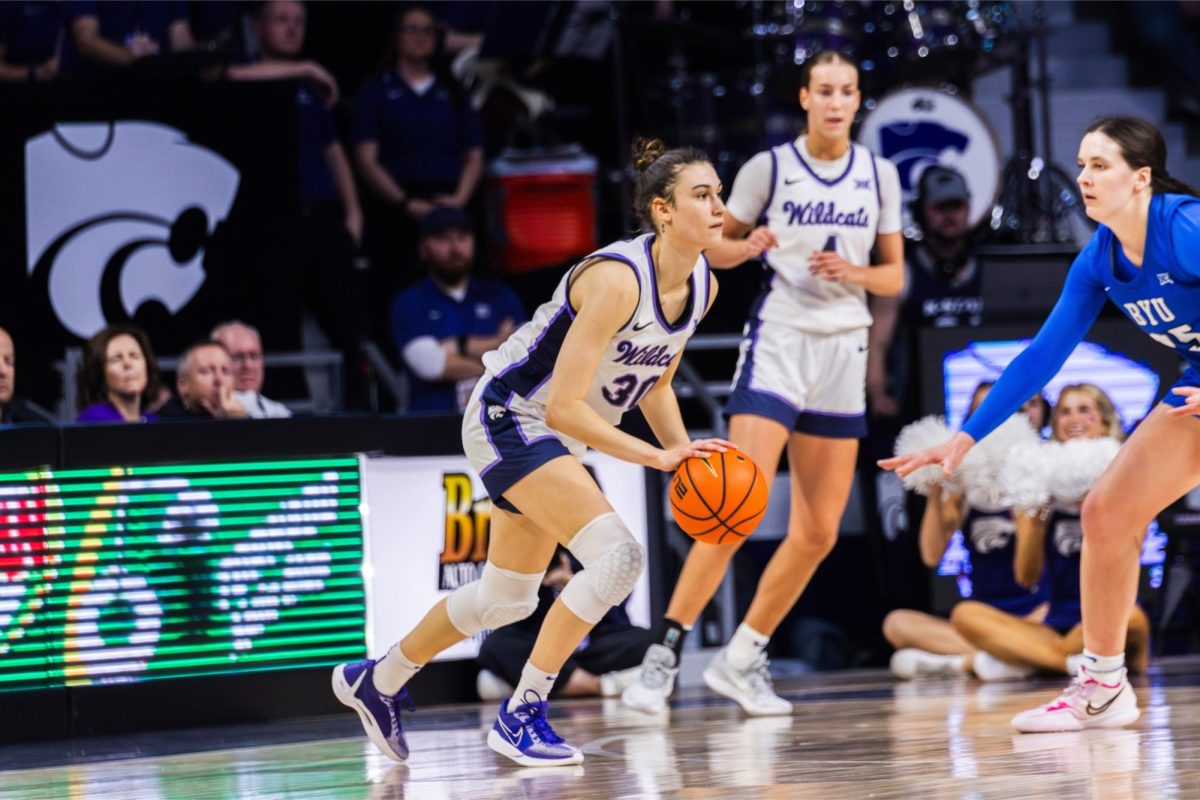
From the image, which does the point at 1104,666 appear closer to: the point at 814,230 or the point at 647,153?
the point at 814,230

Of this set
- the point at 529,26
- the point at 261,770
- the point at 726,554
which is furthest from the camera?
the point at 529,26

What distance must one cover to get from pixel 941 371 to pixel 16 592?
4483 mm

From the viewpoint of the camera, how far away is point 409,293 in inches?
339

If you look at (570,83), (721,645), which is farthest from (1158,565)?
(570,83)

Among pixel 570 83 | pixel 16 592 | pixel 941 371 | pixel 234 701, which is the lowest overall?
pixel 234 701

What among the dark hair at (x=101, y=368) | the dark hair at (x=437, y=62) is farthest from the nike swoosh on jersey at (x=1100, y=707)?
the dark hair at (x=437, y=62)

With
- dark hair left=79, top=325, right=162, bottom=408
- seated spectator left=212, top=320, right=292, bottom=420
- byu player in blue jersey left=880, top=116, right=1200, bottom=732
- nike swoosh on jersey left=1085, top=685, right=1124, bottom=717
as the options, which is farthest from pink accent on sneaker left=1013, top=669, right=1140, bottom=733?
dark hair left=79, top=325, right=162, bottom=408

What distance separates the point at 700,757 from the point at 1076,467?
2940 millimetres

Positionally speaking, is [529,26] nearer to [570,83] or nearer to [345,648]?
[570,83]

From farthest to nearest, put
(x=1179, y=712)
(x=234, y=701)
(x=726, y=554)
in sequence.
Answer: (x=234, y=701), (x=726, y=554), (x=1179, y=712)

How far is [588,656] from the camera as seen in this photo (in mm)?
7238

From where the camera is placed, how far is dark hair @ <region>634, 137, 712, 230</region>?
16.3 feet

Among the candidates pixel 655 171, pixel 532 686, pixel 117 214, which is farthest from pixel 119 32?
pixel 532 686

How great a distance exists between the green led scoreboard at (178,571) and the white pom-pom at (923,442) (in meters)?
2.42
